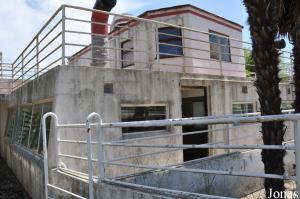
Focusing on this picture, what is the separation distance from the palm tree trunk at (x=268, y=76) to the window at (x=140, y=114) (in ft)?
11.9

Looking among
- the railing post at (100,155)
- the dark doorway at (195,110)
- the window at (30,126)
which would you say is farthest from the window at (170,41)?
the railing post at (100,155)

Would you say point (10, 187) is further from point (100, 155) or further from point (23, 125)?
point (100, 155)

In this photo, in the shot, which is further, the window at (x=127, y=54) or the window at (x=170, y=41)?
the window at (x=127, y=54)

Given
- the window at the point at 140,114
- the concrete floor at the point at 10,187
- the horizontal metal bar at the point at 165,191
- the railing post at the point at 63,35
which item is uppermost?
the railing post at the point at 63,35

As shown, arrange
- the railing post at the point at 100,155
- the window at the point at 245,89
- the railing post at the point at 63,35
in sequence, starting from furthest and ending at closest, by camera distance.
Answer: the window at the point at 245,89
the railing post at the point at 63,35
the railing post at the point at 100,155

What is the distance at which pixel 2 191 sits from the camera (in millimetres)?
10070

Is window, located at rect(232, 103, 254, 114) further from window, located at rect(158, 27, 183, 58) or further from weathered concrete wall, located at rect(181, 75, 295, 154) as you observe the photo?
window, located at rect(158, 27, 183, 58)

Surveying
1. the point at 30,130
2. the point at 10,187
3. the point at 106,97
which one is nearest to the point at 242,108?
the point at 106,97

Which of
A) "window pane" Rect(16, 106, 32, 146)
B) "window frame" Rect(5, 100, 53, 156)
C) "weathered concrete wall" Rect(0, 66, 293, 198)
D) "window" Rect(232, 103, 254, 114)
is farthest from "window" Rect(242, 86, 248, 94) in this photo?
"window pane" Rect(16, 106, 32, 146)

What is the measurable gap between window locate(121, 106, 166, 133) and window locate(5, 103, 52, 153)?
179 centimetres

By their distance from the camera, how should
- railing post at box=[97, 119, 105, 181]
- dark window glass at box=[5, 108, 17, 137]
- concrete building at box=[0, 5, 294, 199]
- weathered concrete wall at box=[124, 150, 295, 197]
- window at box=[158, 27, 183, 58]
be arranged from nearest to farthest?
1. railing post at box=[97, 119, 105, 181]
2. weathered concrete wall at box=[124, 150, 295, 197]
3. concrete building at box=[0, 5, 294, 199]
4. window at box=[158, 27, 183, 58]
5. dark window glass at box=[5, 108, 17, 137]

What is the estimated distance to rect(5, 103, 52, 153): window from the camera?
29.0 feet

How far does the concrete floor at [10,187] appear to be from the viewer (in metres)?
9.54

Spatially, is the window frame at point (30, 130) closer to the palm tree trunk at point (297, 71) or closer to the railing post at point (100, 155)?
the railing post at point (100, 155)
